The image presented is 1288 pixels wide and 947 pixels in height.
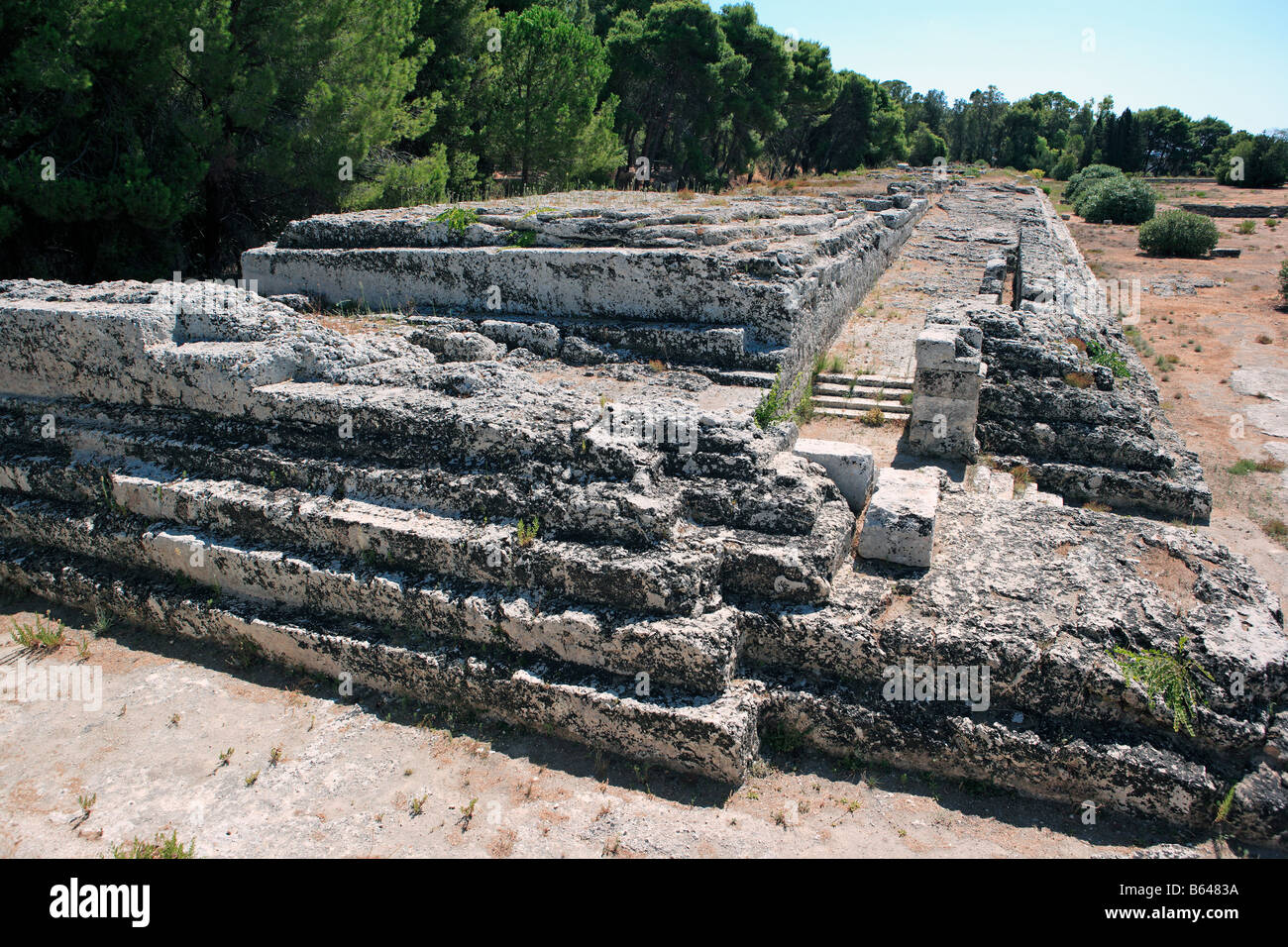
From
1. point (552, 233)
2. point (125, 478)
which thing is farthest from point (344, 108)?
point (125, 478)

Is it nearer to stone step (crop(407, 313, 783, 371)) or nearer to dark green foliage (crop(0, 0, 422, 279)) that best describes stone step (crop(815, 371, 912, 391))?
stone step (crop(407, 313, 783, 371))

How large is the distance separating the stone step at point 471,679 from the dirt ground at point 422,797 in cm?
12

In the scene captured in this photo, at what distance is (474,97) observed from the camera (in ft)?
57.8

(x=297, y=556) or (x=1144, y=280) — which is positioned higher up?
(x=1144, y=280)

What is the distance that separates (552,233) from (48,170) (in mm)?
7648

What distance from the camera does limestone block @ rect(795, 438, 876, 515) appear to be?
16.0 feet

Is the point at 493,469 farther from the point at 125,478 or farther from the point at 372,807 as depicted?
the point at 125,478

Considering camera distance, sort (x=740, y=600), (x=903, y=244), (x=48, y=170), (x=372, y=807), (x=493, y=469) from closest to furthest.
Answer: (x=372, y=807)
(x=740, y=600)
(x=493, y=469)
(x=48, y=170)
(x=903, y=244)

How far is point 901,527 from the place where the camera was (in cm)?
428

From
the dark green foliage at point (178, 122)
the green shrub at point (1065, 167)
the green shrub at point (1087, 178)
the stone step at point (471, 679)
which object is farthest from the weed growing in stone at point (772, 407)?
the green shrub at point (1065, 167)

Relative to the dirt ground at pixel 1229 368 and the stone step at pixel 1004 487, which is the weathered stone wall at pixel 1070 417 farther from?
the dirt ground at pixel 1229 368

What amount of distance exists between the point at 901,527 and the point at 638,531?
145 cm

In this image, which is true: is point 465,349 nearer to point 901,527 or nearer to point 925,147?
point 901,527

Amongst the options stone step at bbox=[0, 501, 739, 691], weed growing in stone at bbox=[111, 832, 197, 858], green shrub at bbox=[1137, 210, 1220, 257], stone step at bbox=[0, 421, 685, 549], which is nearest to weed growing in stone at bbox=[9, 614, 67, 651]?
stone step at bbox=[0, 501, 739, 691]
